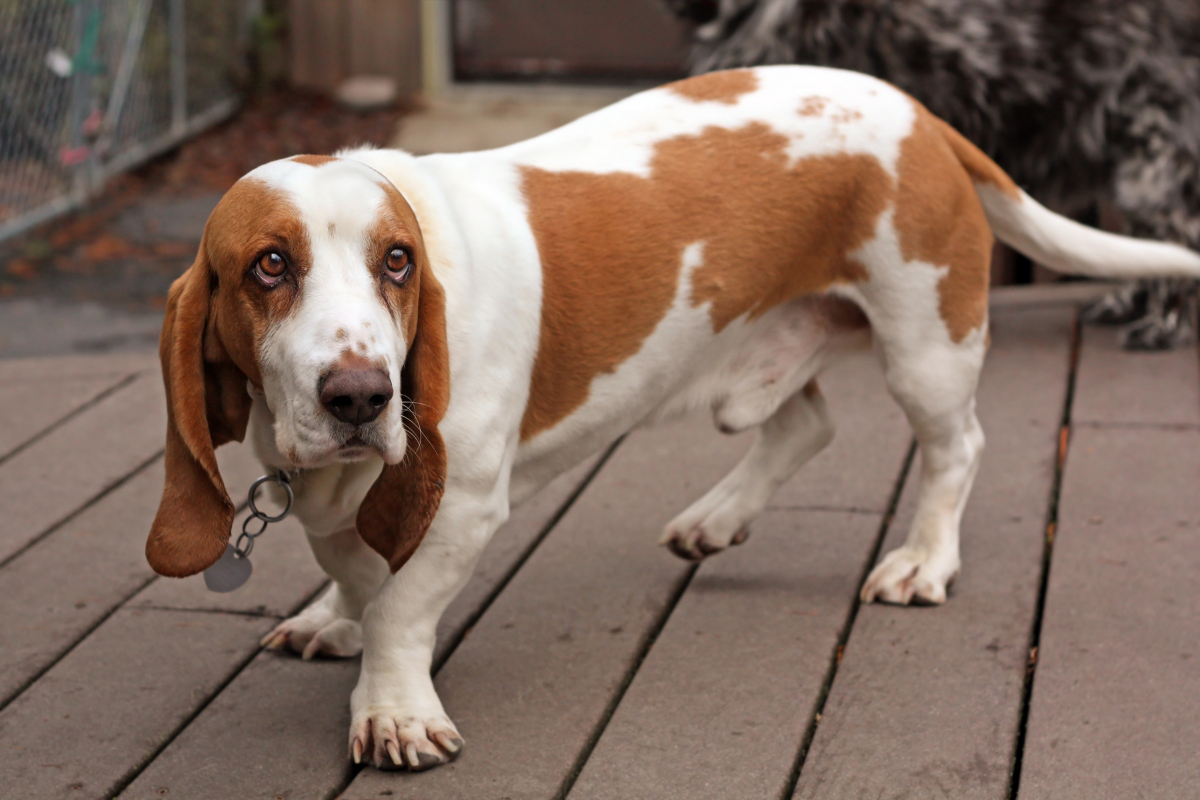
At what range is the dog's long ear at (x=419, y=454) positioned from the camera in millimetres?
2191

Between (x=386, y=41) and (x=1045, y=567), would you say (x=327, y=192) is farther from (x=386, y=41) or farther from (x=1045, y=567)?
(x=386, y=41)

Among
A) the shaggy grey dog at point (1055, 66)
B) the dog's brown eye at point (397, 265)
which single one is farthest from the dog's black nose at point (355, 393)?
the shaggy grey dog at point (1055, 66)

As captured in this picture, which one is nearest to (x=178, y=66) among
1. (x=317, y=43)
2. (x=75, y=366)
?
(x=317, y=43)

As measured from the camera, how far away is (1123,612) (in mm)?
2855

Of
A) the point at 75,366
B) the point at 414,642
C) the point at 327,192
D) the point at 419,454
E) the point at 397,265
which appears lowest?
the point at 75,366

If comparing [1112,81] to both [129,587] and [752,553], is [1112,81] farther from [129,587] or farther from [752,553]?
[129,587]

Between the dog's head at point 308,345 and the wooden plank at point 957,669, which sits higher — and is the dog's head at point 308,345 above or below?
above

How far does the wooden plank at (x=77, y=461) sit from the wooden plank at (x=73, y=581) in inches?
2.6

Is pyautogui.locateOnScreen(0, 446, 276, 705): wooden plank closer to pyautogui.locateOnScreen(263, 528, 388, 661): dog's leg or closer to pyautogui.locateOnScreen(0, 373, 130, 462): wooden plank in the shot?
pyautogui.locateOnScreen(263, 528, 388, 661): dog's leg

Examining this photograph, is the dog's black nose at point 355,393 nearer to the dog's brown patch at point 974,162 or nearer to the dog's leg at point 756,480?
the dog's leg at point 756,480

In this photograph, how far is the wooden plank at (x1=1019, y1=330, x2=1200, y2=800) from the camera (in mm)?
2332

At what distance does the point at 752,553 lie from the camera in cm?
321

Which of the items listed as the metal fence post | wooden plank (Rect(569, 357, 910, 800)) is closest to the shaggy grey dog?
wooden plank (Rect(569, 357, 910, 800))

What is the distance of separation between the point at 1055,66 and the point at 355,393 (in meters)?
3.23
